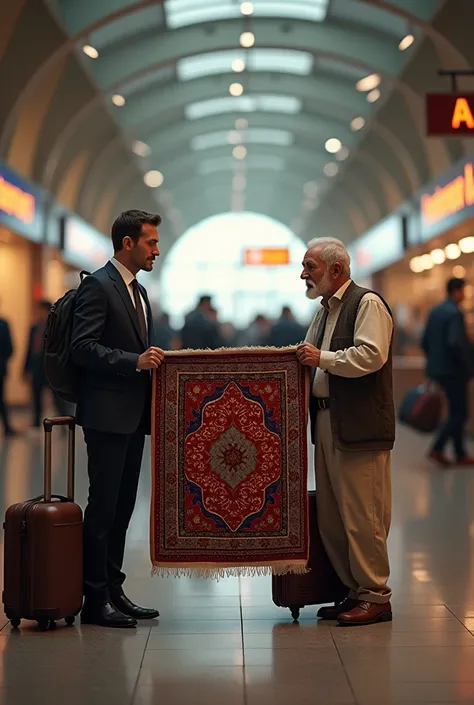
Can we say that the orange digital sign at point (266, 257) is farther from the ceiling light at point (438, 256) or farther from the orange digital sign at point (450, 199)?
the orange digital sign at point (450, 199)

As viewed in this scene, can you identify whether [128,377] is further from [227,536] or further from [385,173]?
[385,173]

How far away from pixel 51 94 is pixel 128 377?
1363 cm

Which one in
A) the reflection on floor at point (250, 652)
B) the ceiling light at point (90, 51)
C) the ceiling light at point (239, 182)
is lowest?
the reflection on floor at point (250, 652)

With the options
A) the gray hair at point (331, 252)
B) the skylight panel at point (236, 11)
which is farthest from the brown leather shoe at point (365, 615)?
the skylight panel at point (236, 11)

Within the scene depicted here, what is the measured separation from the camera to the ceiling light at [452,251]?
725 inches

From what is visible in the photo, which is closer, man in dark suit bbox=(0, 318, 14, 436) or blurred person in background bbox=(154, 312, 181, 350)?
man in dark suit bbox=(0, 318, 14, 436)

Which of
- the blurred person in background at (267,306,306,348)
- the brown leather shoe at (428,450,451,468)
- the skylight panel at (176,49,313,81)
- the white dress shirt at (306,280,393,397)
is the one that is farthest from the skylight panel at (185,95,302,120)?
the white dress shirt at (306,280,393,397)

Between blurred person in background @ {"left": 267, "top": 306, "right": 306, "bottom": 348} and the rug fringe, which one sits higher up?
blurred person in background @ {"left": 267, "top": 306, "right": 306, "bottom": 348}

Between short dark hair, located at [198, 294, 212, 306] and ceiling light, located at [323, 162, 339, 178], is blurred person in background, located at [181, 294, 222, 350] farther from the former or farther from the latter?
ceiling light, located at [323, 162, 339, 178]

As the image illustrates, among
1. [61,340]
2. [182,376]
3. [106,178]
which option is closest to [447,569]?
[182,376]

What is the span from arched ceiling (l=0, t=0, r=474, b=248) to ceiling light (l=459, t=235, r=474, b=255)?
4.43 feet

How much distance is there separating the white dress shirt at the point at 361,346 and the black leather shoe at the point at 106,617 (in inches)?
49.6

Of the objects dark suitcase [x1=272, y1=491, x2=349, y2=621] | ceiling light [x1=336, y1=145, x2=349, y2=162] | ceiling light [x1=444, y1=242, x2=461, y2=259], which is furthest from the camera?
ceiling light [x1=336, y1=145, x2=349, y2=162]

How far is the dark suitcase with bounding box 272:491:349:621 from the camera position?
4.83 meters
